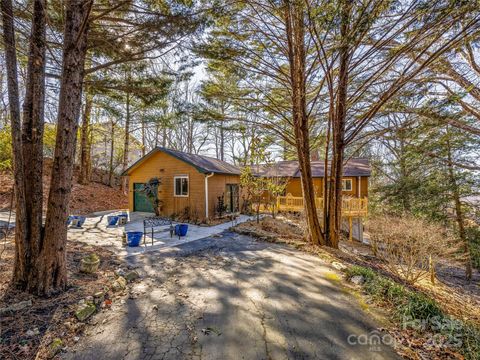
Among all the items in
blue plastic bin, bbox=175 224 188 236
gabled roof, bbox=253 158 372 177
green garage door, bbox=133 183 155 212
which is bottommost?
blue plastic bin, bbox=175 224 188 236

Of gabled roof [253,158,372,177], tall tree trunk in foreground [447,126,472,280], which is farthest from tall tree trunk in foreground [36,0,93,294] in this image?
tall tree trunk in foreground [447,126,472,280]

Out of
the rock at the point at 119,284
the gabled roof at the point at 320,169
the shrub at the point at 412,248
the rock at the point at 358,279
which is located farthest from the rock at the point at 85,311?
the gabled roof at the point at 320,169

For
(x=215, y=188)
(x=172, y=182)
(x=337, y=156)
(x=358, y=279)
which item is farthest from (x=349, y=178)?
(x=358, y=279)

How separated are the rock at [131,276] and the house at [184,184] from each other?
253 inches

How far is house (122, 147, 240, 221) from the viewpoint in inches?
443

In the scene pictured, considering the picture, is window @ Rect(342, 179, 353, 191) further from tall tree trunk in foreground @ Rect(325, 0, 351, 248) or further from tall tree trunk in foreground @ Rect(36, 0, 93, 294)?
tall tree trunk in foreground @ Rect(36, 0, 93, 294)

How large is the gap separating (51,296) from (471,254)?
13.0 meters

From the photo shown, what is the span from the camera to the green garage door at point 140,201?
12.9 metres

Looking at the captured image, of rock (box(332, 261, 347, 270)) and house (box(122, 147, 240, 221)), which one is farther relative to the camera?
house (box(122, 147, 240, 221))

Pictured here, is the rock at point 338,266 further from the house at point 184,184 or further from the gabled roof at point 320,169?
the gabled roof at point 320,169

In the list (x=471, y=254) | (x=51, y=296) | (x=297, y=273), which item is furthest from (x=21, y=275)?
(x=471, y=254)

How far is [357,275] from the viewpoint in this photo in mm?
4281

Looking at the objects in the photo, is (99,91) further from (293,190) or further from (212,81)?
(293,190)

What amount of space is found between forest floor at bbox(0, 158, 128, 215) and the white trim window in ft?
17.3
